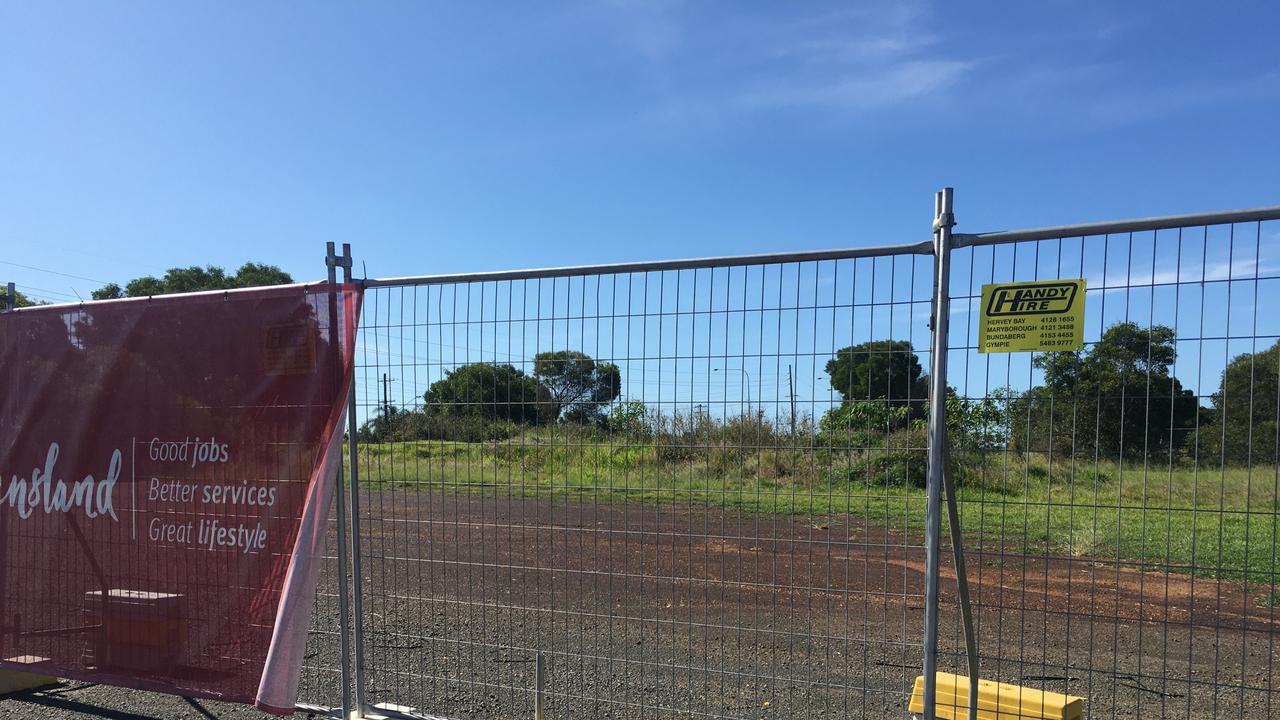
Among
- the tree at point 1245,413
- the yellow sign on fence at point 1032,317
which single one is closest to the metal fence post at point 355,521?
the yellow sign on fence at point 1032,317

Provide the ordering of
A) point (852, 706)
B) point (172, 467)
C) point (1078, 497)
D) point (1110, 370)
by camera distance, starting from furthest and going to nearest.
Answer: point (852, 706), point (172, 467), point (1078, 497), point (1110, 370)

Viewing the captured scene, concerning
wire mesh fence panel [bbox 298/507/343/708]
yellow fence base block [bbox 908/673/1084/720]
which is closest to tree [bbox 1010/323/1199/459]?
yellow fence base block [bbox 908/673/1084/720]

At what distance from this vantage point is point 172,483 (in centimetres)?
509

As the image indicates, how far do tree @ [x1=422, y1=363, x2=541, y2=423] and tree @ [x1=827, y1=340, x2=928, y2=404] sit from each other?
1.56m

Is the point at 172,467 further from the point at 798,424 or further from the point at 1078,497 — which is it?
the point at 1078,497

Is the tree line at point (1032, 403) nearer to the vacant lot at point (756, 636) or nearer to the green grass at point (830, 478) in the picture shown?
the green grass at point (830, 478)

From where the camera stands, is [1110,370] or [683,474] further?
[683,474]

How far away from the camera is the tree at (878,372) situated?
12.9ft

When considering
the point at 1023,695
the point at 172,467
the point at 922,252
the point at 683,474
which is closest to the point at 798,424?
the point at 683,474

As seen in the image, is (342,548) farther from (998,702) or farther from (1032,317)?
(1032,317)

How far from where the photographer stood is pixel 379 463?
5.12 m

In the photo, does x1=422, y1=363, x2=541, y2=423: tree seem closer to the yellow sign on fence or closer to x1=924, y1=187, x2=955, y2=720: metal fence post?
x1=924, y1=187, x2=955, y2=720: metal fence post

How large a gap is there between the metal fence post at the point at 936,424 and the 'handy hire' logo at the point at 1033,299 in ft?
0.68

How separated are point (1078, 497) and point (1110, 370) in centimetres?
61
